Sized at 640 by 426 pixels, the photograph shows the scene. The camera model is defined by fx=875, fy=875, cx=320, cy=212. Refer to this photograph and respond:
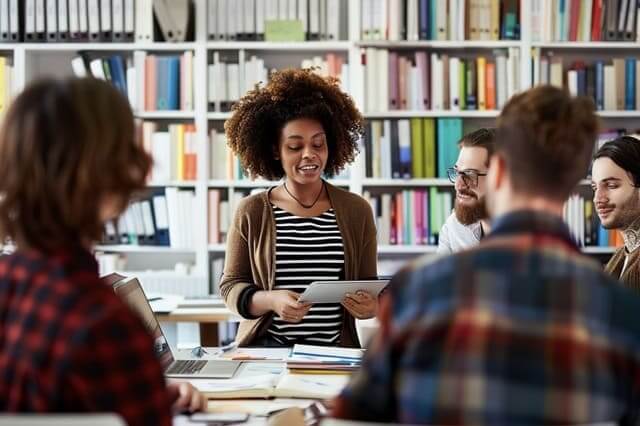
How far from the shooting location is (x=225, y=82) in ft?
13.9

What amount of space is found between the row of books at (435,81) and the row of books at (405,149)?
86 mm

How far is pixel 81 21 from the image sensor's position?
4.24 meters

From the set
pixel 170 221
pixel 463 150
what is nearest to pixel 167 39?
pixel 170 221

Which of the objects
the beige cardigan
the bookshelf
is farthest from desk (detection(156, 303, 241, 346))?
the beige cardigan

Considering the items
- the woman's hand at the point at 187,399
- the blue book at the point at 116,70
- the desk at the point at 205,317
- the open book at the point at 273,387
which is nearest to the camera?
the woman's hand at the point at 187,399

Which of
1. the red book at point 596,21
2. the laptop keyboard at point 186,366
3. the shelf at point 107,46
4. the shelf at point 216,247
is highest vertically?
the red book at point 596,21

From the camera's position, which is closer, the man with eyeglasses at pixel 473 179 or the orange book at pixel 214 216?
the man with eyeglasses at pixel 473 179

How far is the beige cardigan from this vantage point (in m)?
2.56

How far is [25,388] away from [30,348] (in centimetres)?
6

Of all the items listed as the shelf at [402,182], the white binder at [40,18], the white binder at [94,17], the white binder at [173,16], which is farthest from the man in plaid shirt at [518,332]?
the white binder at [40,18]

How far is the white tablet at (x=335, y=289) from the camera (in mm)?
2254

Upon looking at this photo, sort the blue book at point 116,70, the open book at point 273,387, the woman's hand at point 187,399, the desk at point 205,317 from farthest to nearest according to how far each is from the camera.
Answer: the blue book at point 116,70 < the desk at point 205,317 < the open book at point 273,387 < the woman's hand at point 187,399

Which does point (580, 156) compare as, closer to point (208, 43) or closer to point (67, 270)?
point (67, 270)

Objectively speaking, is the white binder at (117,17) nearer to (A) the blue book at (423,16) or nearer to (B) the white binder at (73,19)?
(B) the white binder at (73,19)
